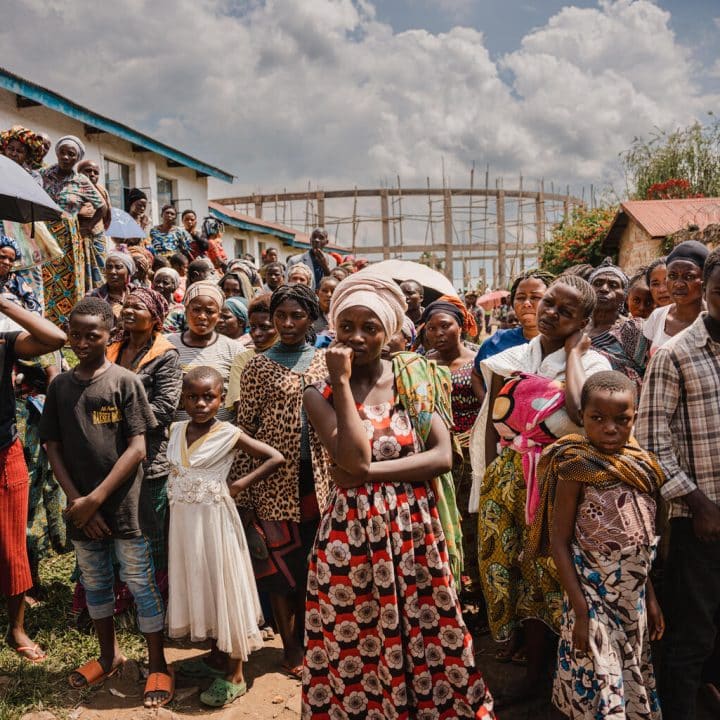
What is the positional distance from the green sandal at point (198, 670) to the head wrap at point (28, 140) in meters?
4.83

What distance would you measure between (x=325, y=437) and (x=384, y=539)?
1.45 ft

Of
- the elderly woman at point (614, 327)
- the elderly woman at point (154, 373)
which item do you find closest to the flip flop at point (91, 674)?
the elderly woman at point (154, 373)

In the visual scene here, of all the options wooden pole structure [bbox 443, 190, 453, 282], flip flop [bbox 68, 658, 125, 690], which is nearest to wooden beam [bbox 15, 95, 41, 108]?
flip flop [bbox 68, 658, 125, 690]

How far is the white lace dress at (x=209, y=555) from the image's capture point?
3004 mm

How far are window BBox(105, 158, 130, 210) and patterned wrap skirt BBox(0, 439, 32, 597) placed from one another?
1242 centimetres

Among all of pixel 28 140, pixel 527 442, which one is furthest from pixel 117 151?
pixel 527 442

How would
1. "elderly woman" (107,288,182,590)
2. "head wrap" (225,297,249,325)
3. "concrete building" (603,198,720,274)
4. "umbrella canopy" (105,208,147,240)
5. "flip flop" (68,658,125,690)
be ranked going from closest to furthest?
"flip flop" (68,658,125,690) < "elderly woman" (107,288,182,590) < "head wrap" (225,297,249,325) < "umbrella canopy" (105,208,147,240) < "concrete building" (603,198,720,274)

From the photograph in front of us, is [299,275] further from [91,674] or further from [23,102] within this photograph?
[23,102]

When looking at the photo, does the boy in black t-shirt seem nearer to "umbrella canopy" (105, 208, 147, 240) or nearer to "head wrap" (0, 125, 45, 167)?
"head wrap" (0, 125, 45, 167)

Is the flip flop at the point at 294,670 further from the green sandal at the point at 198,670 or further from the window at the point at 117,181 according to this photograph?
the window at the point at 117,181

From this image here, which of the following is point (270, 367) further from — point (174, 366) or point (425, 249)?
point (425, 249)

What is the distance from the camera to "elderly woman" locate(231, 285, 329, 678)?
318 centimetres

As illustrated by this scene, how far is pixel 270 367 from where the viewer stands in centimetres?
322

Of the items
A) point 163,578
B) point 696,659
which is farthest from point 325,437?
point 163,578
